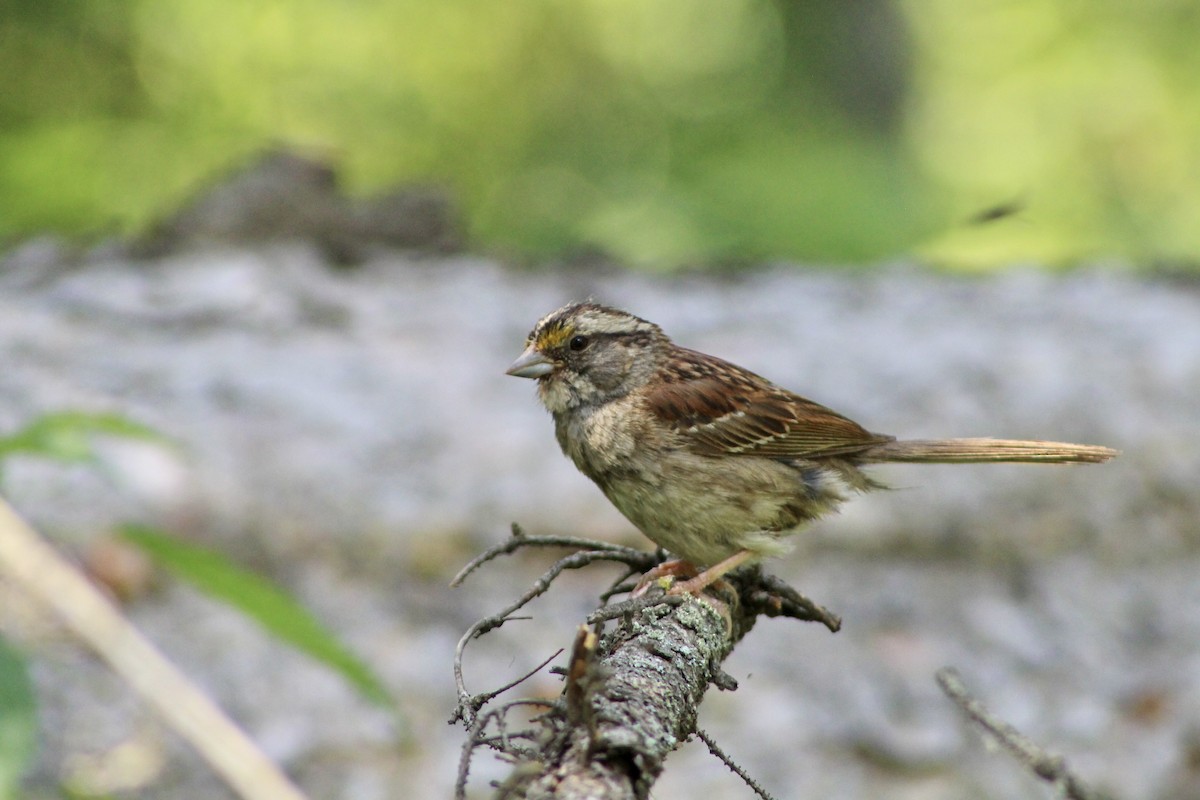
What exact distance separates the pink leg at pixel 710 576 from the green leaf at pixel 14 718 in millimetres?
1222

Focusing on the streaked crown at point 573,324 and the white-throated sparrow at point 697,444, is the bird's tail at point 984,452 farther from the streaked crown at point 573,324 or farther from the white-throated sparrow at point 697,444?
the streaked crown at point 573,324

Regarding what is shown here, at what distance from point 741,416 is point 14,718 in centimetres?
225

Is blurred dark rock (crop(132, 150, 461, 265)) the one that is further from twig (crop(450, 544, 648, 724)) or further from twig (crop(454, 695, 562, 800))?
twig (crop(454, 695, 562, 800))

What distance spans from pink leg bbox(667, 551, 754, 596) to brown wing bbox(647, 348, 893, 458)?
17.8 inches

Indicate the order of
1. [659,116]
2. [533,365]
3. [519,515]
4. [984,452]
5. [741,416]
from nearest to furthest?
[533,365] < [984,452] < [741,416] < [519,515] < [659,116]

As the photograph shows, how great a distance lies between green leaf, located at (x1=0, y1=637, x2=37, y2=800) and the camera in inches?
77.0

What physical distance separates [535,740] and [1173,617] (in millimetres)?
4917

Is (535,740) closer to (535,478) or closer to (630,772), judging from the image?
(630,772)

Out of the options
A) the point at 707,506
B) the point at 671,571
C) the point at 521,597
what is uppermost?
the point at 707,506

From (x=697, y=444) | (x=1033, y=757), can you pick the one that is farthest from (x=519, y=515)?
(x=1033, y=757)

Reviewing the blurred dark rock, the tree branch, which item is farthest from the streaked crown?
the blurred dark rock

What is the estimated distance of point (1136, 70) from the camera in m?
12.1

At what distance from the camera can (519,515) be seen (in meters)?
5.34

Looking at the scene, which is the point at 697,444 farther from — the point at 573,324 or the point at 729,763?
the point at 729,763
